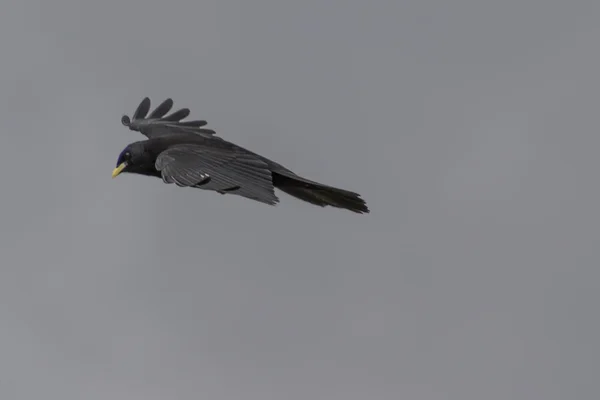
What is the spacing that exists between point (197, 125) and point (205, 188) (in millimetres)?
5688

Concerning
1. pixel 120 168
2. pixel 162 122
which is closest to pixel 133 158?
pixel 120 168

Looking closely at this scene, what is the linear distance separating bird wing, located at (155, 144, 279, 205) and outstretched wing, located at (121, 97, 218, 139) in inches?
70.3

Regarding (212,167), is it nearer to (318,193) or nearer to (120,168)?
(318,193)

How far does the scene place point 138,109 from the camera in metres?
28.1

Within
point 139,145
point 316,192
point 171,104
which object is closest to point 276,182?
point 316,192

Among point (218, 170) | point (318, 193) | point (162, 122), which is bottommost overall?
point (218, 170)

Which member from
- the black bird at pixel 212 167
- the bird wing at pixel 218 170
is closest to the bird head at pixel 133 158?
the black bird at pixel 212 167

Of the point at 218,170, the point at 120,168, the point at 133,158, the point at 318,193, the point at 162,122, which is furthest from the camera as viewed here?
the point at 162,122

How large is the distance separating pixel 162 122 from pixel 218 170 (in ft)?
16.5

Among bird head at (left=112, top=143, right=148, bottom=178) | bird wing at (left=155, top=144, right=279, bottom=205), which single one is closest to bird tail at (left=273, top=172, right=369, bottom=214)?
bird wing at (left=155, top=144, right=279, bottom=205)

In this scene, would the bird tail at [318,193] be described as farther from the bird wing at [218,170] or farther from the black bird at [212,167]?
the bird wing at [218,170]

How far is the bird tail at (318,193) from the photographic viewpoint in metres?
23.7

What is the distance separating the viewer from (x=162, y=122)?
89.2 ft

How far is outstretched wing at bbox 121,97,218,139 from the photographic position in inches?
1025
